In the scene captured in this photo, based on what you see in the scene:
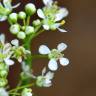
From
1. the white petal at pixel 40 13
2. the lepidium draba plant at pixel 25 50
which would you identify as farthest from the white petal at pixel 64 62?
the white petal at pixel 40 13

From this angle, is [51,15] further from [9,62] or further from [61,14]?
[9,62]

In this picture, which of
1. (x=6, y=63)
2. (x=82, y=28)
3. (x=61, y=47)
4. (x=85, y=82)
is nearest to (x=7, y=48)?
(x=6, y=63)


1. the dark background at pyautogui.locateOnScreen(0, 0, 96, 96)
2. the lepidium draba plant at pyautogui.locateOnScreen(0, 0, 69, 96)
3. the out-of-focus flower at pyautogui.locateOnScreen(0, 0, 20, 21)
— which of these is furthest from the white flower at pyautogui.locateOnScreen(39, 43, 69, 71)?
the dark background at pyautogui.locateOnScreen(0, 0, 96, 96)

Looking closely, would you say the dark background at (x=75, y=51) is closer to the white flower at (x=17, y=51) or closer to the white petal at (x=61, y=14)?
the white petal at (x=61, y=14)

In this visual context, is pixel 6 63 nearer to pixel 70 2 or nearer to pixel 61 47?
pixel 61 47

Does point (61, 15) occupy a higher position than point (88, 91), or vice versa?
point (88, 91)

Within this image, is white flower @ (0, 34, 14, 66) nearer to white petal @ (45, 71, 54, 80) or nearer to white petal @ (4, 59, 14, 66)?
white petal @ (4, 59, 14, 66)

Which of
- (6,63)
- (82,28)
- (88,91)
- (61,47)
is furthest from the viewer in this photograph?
(82,28)
